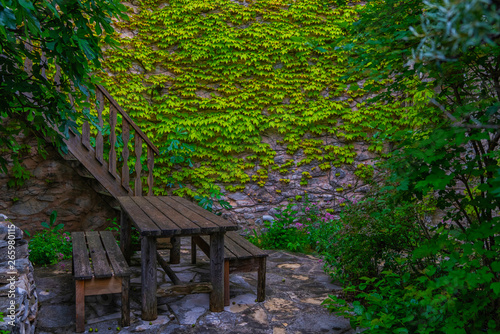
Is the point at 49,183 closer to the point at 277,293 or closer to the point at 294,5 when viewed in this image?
the point at 277,293

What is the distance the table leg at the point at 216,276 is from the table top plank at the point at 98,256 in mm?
742

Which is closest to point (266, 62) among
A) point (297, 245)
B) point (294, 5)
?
point (294, 5)

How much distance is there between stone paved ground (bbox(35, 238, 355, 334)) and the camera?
2.42 m

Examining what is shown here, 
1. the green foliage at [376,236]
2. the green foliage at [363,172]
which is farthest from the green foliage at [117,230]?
the green foliage at [363,172]

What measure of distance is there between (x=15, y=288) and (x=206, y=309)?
4.36 ft

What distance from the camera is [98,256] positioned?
274 centimetres

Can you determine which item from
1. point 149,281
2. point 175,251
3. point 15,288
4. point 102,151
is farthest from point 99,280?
point 102,151

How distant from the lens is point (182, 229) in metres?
2.40

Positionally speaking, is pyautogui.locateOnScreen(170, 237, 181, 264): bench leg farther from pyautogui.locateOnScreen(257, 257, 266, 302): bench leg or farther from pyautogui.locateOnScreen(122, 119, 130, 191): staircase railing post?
pyautogui.locateOnScreen(257, 257, 266, 302): bench leg

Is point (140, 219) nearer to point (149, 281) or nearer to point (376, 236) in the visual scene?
point (149, 281)

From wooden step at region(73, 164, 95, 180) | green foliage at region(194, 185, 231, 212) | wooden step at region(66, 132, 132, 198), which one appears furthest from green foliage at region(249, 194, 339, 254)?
wooden step at region(73, 164, 95, 180)

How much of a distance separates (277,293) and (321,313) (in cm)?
53

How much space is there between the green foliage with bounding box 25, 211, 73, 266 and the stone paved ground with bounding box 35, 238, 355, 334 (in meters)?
0.21

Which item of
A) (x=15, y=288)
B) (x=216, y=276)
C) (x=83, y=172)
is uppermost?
(x=83, y=172)
